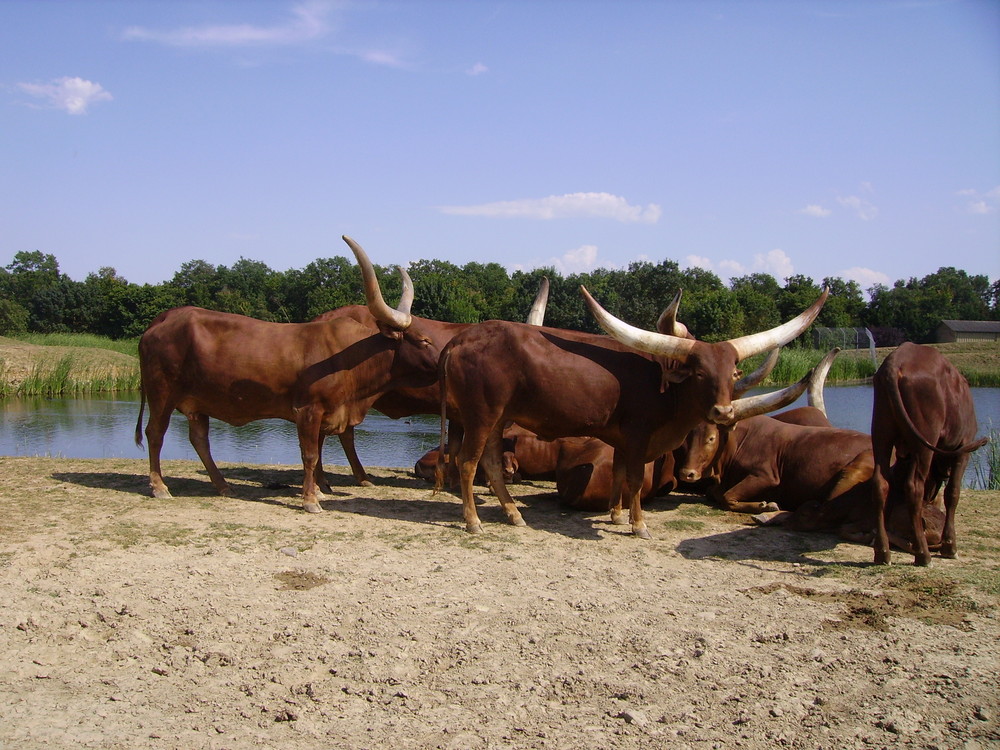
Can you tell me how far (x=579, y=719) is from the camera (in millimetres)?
3969

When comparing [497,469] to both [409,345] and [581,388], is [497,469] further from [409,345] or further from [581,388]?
[409,345]

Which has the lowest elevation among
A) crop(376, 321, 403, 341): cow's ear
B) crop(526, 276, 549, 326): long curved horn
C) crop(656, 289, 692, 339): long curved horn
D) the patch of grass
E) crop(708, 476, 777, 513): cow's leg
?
the patch of grass

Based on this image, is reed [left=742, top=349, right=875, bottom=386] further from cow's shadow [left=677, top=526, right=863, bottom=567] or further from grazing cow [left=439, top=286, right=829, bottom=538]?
grazing cow [left=439, top=286, right=829, bottom=538]

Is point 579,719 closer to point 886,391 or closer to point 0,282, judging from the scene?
point 886,391

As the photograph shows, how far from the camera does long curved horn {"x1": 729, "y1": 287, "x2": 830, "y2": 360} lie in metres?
7.36

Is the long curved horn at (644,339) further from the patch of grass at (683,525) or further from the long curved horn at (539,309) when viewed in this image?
the long curved horn at (539,309)

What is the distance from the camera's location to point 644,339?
Result: 7305mm

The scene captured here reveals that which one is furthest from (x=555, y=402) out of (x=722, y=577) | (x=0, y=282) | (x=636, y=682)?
(x=0, y=282)

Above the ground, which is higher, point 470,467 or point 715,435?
point 715,435

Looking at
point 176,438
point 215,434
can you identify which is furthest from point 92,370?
point 176,438

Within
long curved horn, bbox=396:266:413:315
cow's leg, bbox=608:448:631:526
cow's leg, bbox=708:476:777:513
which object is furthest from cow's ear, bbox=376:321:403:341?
cow's leg, bbox=708:476:777:513

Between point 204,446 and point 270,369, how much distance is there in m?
1.19

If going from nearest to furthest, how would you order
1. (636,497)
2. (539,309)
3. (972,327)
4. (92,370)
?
1. (636,497)
2. (539,309)
3. (92,370)
4. (972,327)

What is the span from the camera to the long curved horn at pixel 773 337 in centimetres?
736
